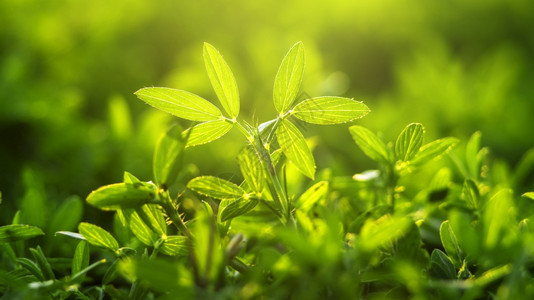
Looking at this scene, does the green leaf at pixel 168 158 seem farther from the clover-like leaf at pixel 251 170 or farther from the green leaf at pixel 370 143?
the green leaf at pixel 370 143

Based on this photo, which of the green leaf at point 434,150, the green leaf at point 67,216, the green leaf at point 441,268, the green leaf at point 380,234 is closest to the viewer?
the green leaf at point 380,234

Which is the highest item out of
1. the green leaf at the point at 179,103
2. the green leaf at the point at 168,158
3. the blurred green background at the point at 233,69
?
the green leaf at the point at 179,103

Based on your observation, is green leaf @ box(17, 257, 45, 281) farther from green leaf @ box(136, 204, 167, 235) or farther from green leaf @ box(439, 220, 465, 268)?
green leaf @ box(439, 220, 465, 268)

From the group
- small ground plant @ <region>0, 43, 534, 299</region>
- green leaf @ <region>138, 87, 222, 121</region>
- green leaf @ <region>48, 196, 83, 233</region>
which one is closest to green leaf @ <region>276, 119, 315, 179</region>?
small ground plant @ <region>0, 43, 534, 299</region>

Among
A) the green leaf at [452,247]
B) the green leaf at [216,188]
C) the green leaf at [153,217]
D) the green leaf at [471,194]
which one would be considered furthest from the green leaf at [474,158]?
the green leaf at [153,217]

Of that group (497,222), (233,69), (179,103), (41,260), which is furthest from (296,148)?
(233,69)

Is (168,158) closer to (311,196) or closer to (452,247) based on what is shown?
(311,196)
